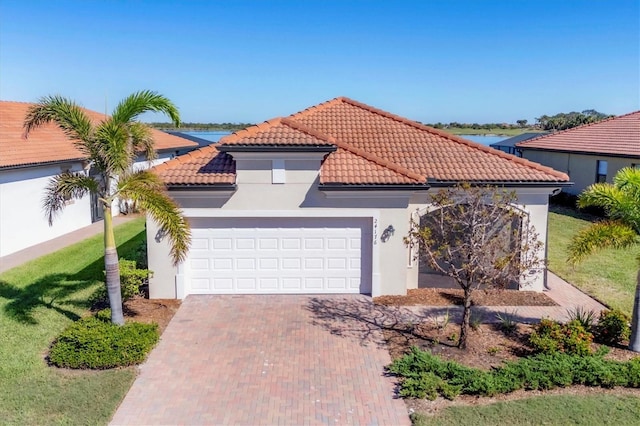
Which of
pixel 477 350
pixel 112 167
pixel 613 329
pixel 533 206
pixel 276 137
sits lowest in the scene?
pixel 477 350

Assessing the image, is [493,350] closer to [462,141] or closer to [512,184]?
[512,184]

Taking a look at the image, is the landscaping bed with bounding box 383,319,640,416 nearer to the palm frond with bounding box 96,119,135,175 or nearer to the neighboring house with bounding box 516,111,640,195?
the palm frond with bounding box 96,119,135,175

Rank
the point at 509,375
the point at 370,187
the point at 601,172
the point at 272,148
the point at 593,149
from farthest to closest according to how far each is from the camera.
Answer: the point at 593,149
the point at 601,172
the point at 370,187
the point at 272,148
the point at 509,375

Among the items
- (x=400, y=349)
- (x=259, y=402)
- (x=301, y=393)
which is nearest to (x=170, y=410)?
(x=259, y=402)

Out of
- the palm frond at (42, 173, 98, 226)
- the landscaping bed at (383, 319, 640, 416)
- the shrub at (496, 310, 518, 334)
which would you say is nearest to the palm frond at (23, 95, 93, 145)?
the palm frond at (42, 173, 98, 226)

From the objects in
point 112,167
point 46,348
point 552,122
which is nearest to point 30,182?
point 46,348

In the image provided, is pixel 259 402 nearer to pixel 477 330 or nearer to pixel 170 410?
pixel 170 410

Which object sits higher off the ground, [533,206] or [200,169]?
[200,169]
